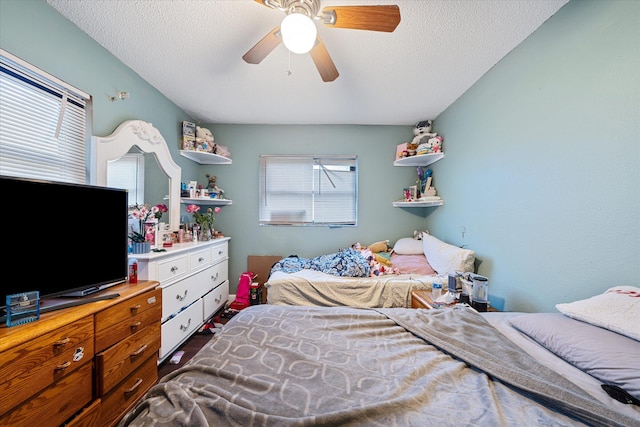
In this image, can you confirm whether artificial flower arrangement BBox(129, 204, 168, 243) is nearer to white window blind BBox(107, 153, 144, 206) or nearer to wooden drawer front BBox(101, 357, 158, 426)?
white window blind BBox(107, 153, 144, 206)

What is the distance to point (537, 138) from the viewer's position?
1483 millimetres

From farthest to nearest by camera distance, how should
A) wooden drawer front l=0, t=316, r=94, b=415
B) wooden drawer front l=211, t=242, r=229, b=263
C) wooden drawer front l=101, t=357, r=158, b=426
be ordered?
wooden drawer front l=211, t=242, r=229, b=263
wooden drawer front l=101, t=357, r=158, b=426
wooden drawer front l=0, t=316, r=94, b=415

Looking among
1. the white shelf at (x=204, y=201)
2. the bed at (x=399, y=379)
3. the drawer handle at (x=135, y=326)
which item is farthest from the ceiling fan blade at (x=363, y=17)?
the white shelf at (x=204, y=201)

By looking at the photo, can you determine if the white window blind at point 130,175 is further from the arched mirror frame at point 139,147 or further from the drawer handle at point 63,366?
the drawer handle at point 63,366

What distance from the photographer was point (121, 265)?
1414 mm

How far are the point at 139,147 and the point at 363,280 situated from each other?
7.98 feet

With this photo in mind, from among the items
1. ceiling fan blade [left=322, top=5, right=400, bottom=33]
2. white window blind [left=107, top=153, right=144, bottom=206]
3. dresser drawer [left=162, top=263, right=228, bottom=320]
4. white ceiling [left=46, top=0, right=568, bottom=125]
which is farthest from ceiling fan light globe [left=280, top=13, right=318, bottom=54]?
dresser drawer [left=162, top=263, right=228, bottom=320]

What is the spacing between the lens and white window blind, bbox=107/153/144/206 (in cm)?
173

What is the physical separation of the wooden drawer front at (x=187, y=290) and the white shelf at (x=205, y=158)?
139cm

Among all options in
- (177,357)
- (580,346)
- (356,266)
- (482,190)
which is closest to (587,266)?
(580,346)

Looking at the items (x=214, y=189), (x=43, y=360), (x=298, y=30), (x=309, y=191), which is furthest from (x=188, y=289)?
(x=298, y=30)

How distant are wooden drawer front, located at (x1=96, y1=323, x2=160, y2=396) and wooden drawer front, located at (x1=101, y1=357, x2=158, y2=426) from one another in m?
0.05

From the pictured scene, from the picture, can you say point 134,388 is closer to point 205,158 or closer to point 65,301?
point 65,301

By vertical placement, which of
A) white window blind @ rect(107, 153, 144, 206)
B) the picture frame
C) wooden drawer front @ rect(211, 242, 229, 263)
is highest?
white window blind @ rect(107, 153, 144, 206)
